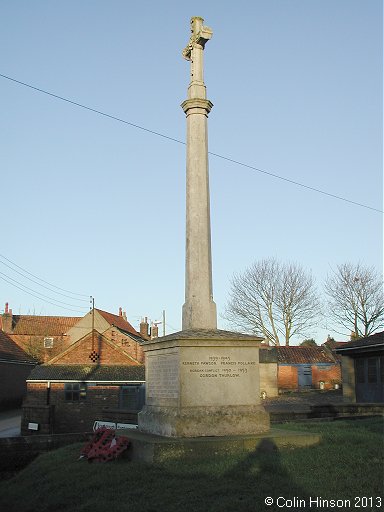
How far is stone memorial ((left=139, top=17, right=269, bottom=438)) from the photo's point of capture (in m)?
9.04

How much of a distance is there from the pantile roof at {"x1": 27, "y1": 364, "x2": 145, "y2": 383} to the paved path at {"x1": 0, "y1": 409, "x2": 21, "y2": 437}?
298 cm

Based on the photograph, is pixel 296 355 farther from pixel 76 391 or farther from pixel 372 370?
pixel 76 391

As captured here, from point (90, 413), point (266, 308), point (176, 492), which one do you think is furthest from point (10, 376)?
point (176, 492)

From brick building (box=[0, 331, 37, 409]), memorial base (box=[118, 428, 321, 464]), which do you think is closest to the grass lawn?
memorial base (box=[118, 428, 321, 464])

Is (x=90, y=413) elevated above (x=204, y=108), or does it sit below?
below

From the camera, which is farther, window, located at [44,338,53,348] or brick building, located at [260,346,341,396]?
window, located at [44,338,53,348]

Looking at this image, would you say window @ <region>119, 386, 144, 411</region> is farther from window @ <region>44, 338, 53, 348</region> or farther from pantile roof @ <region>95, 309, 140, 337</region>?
window @ <region>44, 338, 53, 348</region>

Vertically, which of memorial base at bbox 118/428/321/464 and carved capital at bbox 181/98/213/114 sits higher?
carved capital at bbox 181/98/213/114

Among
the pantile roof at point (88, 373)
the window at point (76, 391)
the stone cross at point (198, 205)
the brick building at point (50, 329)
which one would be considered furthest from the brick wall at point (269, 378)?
the stone cross at point (198, 205)

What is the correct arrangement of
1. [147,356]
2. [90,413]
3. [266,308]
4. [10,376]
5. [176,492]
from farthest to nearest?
[266,308], [10,376], [90,413], [147,356], [176,492]

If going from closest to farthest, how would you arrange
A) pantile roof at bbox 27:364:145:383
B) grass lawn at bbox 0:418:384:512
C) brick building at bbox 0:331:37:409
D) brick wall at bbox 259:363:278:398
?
grass lawn at bbox 0:418:384:512 → pantile roof at bbox 27:364:145:383 → brick building at bbox 0:331:37:409 → brick wall at bbox 259:363:278:398

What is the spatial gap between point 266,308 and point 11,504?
4411 cm

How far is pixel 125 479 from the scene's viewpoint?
737 cm

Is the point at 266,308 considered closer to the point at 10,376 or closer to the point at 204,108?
the point at 10,376
